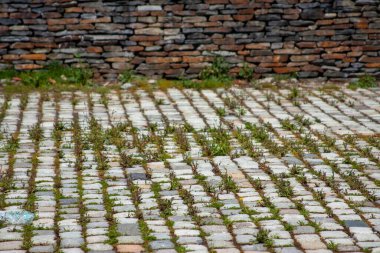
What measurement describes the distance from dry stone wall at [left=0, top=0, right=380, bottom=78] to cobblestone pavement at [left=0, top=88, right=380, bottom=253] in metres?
1.08

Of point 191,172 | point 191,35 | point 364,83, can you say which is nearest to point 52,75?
point 191,35

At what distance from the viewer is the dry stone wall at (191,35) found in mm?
11250

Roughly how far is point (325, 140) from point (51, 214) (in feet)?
11.4

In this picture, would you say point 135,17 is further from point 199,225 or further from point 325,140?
point 199,225

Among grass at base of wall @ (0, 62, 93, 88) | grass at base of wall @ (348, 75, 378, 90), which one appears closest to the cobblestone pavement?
grass at base of wall @ (0, 62, 93, 88)

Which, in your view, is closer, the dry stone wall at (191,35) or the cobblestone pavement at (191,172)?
the cobblestone pavement at (191,172)

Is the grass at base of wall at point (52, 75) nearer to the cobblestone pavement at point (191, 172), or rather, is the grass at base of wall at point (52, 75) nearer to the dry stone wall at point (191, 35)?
the dry stone wall at point (191, 35)

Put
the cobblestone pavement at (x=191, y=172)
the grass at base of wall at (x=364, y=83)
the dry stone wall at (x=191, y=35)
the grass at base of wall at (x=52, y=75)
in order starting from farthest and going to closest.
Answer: the grass at base of wall at (x=364, y=83)
the dry stone wall at (x=191, y=35)
the grass at base of wall at (x=52, y=75)
the cobblestone pavement at (x=191, y=172)

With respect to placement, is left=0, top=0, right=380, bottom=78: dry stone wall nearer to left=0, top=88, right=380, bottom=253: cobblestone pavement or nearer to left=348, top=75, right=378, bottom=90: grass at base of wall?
left=348, top=75, right=378, bottom=90: grass at base of wall

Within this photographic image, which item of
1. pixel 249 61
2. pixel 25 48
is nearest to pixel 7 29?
pixel 25 48

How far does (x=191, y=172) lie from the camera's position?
22.2ft

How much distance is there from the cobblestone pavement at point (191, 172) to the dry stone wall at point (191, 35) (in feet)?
3.54

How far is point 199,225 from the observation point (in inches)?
211

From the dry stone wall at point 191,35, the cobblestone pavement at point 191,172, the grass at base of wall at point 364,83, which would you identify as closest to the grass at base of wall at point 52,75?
the dry stone wall at point 191,35
